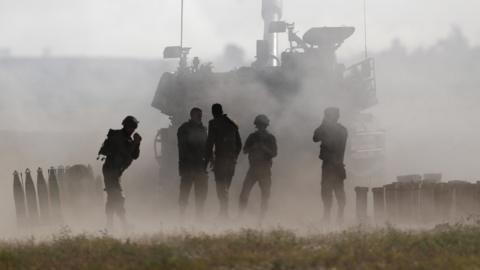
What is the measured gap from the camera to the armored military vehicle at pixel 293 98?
24.2m

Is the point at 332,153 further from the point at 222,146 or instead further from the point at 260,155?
the point at 222,146

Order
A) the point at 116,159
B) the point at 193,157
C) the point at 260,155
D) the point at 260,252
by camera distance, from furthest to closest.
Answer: the point at 260,155, the point at 193,157, the point at 116,159, the point at 260,252

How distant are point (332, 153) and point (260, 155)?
123cm

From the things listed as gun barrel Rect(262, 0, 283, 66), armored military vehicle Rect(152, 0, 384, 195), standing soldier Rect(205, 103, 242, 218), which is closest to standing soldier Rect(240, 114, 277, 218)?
standing soldier Rect(205, 103, 242, 218)

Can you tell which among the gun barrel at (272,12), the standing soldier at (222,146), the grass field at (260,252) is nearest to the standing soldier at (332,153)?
the standing soldier at (222,146)

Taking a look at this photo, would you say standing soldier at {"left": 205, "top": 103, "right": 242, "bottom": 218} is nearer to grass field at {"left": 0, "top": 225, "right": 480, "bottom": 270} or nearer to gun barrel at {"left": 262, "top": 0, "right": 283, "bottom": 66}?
grass field at {"left": 0, "top": 225, "right": 480, "bottom": 270}

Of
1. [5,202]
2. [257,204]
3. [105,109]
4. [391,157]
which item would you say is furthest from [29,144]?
[257,204]

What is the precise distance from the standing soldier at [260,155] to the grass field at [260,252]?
379cm

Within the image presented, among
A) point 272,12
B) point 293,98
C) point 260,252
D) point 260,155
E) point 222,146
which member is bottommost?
point 260,252

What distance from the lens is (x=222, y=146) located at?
17766 mm

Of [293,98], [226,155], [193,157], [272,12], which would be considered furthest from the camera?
[272,12]

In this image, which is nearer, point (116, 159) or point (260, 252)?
point (260, 252)

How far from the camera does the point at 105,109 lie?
54.5 meters

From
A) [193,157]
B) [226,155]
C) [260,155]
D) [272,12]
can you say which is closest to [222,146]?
[226,155]
